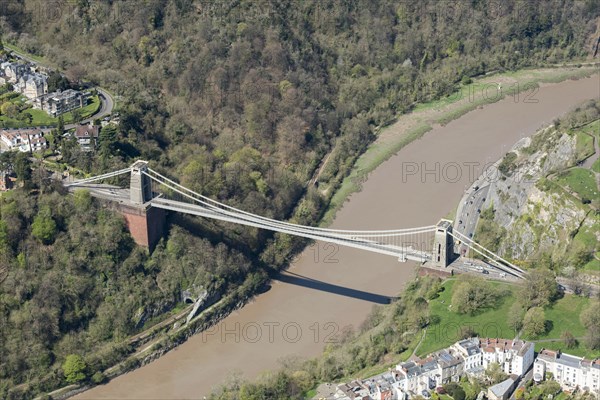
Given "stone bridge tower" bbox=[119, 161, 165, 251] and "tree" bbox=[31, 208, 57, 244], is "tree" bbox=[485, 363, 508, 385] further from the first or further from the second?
"tree" bbox=[31, 208, 57, 244]

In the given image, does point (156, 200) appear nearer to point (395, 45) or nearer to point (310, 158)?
point (310, 158)

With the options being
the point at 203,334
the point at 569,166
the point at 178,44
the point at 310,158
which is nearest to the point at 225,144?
the point at 310,158

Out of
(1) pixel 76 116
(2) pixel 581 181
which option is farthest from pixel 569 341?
(1) pixel 76 116

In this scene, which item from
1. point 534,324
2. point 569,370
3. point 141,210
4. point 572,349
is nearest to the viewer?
point 569,370

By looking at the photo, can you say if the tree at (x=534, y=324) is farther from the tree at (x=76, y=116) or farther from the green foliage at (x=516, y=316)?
the tree at (x=76, y=116)

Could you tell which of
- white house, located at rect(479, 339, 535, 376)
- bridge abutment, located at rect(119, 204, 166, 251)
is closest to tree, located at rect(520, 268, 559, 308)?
white house, located at rect(479, 339, 535, 376)

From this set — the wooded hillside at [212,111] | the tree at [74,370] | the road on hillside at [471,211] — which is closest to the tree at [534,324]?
the road on hillside at [471,211]

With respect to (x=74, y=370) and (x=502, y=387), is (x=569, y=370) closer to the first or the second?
(x=502, y=387)
